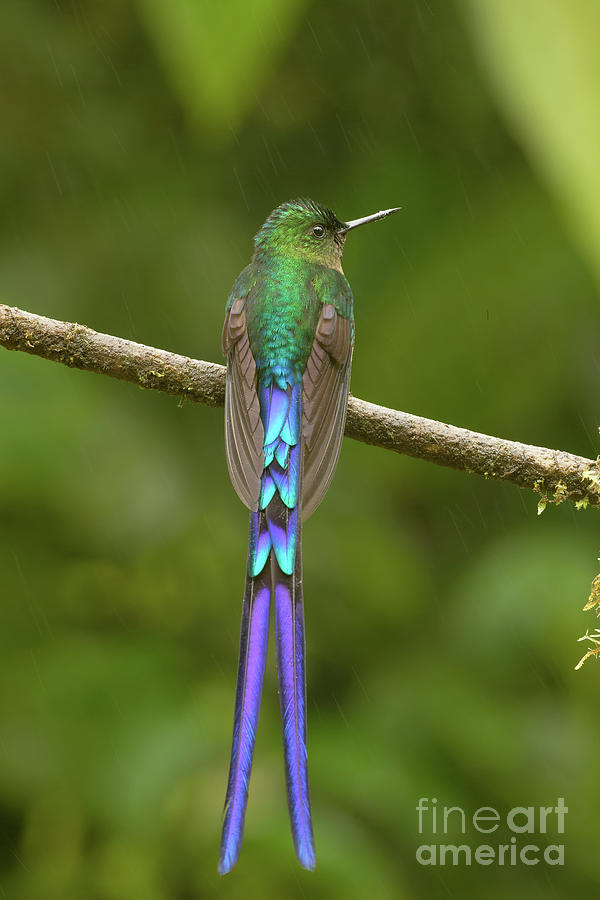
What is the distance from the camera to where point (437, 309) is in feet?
10.6

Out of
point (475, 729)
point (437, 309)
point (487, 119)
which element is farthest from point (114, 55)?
point (475, 729)

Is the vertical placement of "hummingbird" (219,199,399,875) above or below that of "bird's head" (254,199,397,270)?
below

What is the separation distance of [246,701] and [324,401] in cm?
97

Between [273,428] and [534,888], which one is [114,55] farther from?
[534,888]

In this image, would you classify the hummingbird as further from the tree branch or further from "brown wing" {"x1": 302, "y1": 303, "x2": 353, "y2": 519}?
the tree branch

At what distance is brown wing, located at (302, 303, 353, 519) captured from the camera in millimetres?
2582

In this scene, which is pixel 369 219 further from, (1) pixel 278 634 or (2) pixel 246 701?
(2) pixel 246 701

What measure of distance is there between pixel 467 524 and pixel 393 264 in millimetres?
1144

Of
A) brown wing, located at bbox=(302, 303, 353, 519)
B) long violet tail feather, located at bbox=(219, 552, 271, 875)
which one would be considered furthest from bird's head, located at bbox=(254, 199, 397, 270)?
long violet tail feather, located at bbox=(219, 552, 271, 875)

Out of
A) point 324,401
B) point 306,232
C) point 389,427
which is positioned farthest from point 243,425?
point 306,232

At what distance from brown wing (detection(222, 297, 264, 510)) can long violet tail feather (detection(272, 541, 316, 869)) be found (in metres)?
0.30

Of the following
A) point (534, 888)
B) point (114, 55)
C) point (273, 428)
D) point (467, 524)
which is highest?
point (114, 55)

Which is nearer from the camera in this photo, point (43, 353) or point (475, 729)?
point (43, 353)

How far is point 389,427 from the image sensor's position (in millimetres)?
A: 2490
